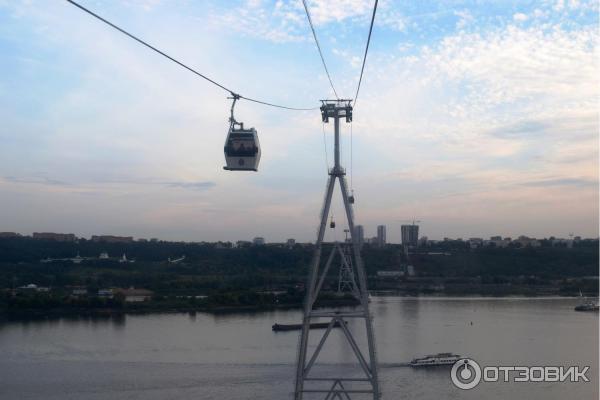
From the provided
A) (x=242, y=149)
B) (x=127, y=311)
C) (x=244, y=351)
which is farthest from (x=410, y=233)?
(x=242, y=149)

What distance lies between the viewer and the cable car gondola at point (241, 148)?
311 centimetres

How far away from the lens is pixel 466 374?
26.0ft

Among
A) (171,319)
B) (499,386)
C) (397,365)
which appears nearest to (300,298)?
(171,319)

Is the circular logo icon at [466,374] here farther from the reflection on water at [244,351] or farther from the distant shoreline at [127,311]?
the distant shoreline at [127,311]

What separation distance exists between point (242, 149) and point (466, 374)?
5651 millimetres

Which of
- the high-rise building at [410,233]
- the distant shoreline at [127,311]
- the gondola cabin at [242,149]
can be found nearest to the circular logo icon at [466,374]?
the gondola cabin at [242,149]

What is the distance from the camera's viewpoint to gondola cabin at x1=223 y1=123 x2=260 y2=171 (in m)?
3.11

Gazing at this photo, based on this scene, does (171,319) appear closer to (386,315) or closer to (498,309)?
(386,315)

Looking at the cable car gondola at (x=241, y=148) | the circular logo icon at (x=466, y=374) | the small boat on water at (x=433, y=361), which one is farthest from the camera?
the small boat on water at (x=433, y=361)

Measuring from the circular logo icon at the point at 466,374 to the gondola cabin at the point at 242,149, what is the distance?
4.42 meters

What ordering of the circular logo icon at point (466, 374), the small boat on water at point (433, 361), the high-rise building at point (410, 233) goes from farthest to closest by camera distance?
the high-rise building at point (410, 233) → the small boat on water at point (433, 361) → the circular logo icon at point (466, 374)

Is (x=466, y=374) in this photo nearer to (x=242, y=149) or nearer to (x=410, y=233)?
(x=242, y=149)

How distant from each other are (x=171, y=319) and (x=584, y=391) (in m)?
7.66

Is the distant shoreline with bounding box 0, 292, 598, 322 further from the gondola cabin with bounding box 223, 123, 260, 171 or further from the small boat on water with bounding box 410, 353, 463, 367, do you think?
the gondola cabin with bounding box 223, 123, 260, 171
